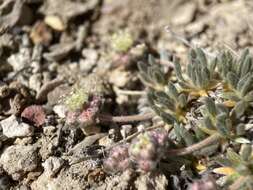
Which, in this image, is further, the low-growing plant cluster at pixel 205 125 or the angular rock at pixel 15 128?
the angular rock at pixel 15 128

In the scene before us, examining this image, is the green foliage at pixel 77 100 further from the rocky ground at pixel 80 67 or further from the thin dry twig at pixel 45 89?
the thin dry twig at pixel 45 89

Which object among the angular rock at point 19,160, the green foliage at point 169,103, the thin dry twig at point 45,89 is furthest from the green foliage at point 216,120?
the thin dry twig at point 45,89

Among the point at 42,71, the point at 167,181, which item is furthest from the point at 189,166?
the point at 42,71

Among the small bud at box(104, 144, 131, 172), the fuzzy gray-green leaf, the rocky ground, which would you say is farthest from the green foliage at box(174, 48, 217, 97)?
the small bud at box(104, 144, 131, 172)

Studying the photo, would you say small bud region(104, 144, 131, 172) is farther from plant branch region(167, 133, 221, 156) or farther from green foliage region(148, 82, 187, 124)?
green foliage region(148, 82, 187, 124)

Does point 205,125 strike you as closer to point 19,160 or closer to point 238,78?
point 238,78

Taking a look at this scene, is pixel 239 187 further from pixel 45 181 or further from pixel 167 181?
pixel 45 181

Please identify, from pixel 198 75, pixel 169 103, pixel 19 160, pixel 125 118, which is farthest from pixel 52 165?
Answer: pixel 198 75
